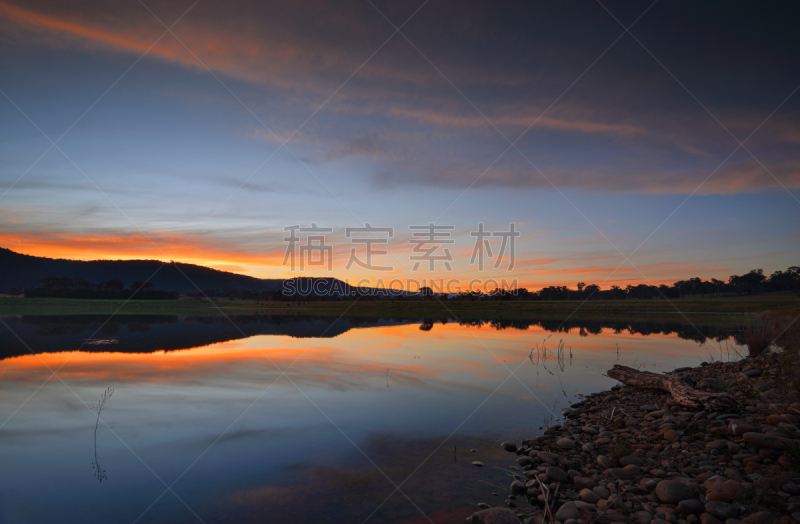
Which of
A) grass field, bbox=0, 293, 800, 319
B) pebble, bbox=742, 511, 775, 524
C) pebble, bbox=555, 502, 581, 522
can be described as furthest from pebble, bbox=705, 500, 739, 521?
grass field, bbox=0, 293, 800, 319

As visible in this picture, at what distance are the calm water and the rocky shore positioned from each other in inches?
29.6

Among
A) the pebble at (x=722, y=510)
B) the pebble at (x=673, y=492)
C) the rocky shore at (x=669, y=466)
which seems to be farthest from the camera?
the pebble at (x=673, y=492)

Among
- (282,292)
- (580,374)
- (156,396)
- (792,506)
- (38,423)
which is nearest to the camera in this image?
(792,506)

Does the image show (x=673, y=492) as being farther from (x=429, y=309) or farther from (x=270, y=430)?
(x=429, y=309)

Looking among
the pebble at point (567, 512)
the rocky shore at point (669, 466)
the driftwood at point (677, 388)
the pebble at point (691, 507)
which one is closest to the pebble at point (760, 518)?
the rocky shore at point (669, 466)

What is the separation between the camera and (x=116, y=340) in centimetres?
2489

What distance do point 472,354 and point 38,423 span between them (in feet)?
56.4

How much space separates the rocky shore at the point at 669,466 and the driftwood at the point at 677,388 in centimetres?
14

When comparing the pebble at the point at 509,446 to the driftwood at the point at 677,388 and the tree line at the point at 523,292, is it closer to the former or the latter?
the driftwood at the point at 677,388

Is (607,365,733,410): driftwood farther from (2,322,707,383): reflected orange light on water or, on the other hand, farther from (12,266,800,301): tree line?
(12,266,800,301): tree line

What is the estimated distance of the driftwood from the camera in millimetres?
7988

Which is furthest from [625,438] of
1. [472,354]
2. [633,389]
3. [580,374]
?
[472,354]

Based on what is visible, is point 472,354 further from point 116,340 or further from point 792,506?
point 116,340

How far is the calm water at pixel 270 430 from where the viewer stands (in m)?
6.14
